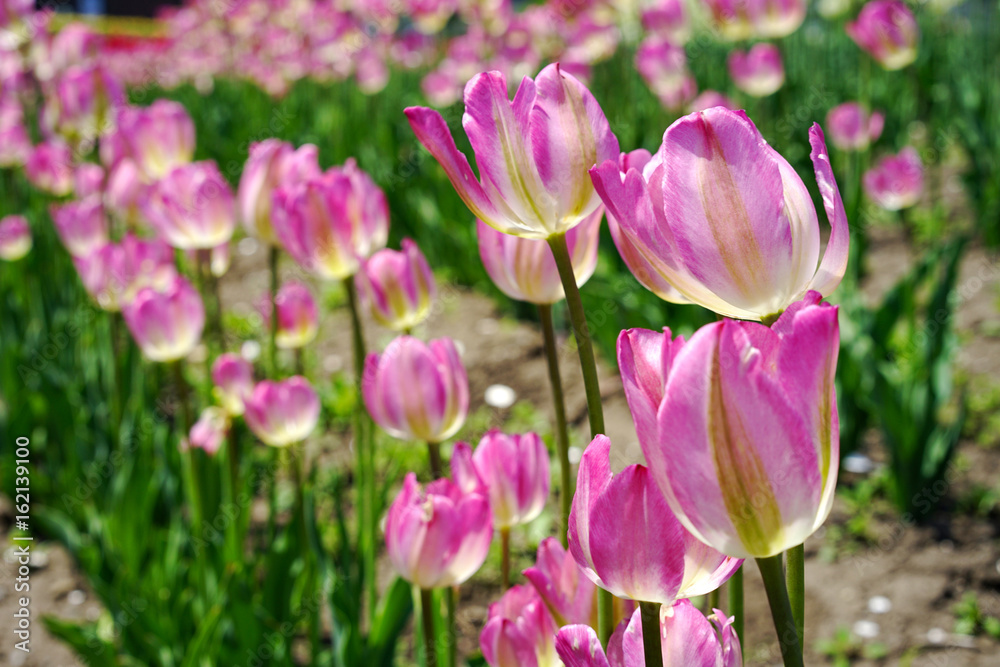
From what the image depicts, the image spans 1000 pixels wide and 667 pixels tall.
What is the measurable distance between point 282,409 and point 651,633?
113 cm

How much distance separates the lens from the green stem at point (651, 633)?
50 cm

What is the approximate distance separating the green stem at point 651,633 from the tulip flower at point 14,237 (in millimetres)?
2990

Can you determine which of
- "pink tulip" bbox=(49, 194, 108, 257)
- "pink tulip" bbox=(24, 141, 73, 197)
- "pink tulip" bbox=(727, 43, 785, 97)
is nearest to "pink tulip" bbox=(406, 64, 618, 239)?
"pink tulip" bbox=(49, 194, 108, 257)

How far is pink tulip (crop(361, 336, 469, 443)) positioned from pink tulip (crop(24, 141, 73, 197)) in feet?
8.04

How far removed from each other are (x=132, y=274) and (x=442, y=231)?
6.06 feet

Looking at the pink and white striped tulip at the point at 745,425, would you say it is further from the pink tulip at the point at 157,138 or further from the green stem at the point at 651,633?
the pink tulip at the point at 157,138

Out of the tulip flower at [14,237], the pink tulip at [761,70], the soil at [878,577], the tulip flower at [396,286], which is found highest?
the tulip flower at [396,286]

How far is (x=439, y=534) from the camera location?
0.82 meters

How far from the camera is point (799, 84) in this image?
4566 millimetres

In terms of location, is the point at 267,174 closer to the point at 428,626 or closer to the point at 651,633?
the point at 428,626

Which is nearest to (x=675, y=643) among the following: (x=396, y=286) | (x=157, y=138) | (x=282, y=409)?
(x=396, y=286)

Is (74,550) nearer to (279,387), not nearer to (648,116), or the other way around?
(279,387)

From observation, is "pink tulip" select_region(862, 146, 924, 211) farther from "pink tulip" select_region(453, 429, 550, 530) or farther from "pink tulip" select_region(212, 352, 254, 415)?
"pink tulip" select_region(453, 429, 550, 530)

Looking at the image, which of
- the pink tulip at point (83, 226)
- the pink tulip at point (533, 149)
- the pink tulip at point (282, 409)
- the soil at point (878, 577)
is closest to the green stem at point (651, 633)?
the pink tulip at point (533, 149)
